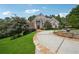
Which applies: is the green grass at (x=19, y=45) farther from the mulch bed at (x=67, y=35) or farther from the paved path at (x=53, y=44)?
the mulch bed at (x=67, y=35)

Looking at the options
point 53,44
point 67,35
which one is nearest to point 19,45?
point 53,44

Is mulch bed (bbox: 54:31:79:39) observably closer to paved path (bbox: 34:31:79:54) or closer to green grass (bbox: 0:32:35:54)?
paved path (bbox: 34:31:79:54)

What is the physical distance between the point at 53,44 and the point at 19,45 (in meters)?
0.54

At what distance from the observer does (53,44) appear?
4199mm

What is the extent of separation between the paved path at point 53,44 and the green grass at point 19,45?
89 mm

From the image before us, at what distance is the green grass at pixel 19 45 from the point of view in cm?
415

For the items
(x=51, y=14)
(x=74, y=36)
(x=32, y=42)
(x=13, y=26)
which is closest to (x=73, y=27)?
(x=74, y=36)

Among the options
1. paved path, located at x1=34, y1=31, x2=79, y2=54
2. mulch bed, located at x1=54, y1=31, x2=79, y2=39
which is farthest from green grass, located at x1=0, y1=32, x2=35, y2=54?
mulch bed, located at x1=54, y1=31, x2=79, y2=39

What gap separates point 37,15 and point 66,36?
1.88 ft

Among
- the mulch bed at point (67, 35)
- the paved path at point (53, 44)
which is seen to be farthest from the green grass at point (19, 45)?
the mulch bed at point (67, 35)

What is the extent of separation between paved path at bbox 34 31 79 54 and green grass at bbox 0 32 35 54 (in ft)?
0.29

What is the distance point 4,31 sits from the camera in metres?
4.27
